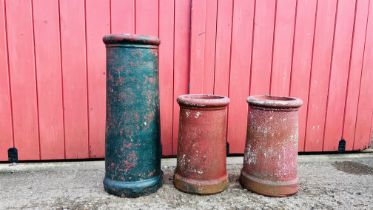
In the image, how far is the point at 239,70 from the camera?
2.82 metres

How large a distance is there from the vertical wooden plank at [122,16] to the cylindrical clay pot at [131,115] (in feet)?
2.05

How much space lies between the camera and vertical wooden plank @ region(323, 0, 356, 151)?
2.88 meters

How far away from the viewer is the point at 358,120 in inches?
121

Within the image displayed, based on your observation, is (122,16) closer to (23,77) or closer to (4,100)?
(23,77)

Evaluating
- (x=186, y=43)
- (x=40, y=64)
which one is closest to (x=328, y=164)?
(x=186, y=43)

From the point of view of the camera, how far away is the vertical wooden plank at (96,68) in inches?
101

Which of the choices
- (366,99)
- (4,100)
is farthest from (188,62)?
(366,99)

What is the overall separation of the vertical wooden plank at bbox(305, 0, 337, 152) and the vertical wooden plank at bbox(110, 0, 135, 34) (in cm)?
175

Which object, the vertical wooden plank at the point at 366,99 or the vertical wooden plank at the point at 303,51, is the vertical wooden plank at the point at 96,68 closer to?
the vertical wooden plank at the point at 303,51

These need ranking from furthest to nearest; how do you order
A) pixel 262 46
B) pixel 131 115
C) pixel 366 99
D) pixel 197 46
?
pixel 366 99, pixel 262 46, pixel 197 46, pixel 131 115

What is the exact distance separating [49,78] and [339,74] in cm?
276

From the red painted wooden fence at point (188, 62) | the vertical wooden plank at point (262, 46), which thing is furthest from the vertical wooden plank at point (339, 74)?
the vertical wooden plank at point (262, 46)

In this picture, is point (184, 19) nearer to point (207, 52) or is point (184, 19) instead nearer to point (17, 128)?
point (207, 52)

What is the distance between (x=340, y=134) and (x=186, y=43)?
186 centimetres
